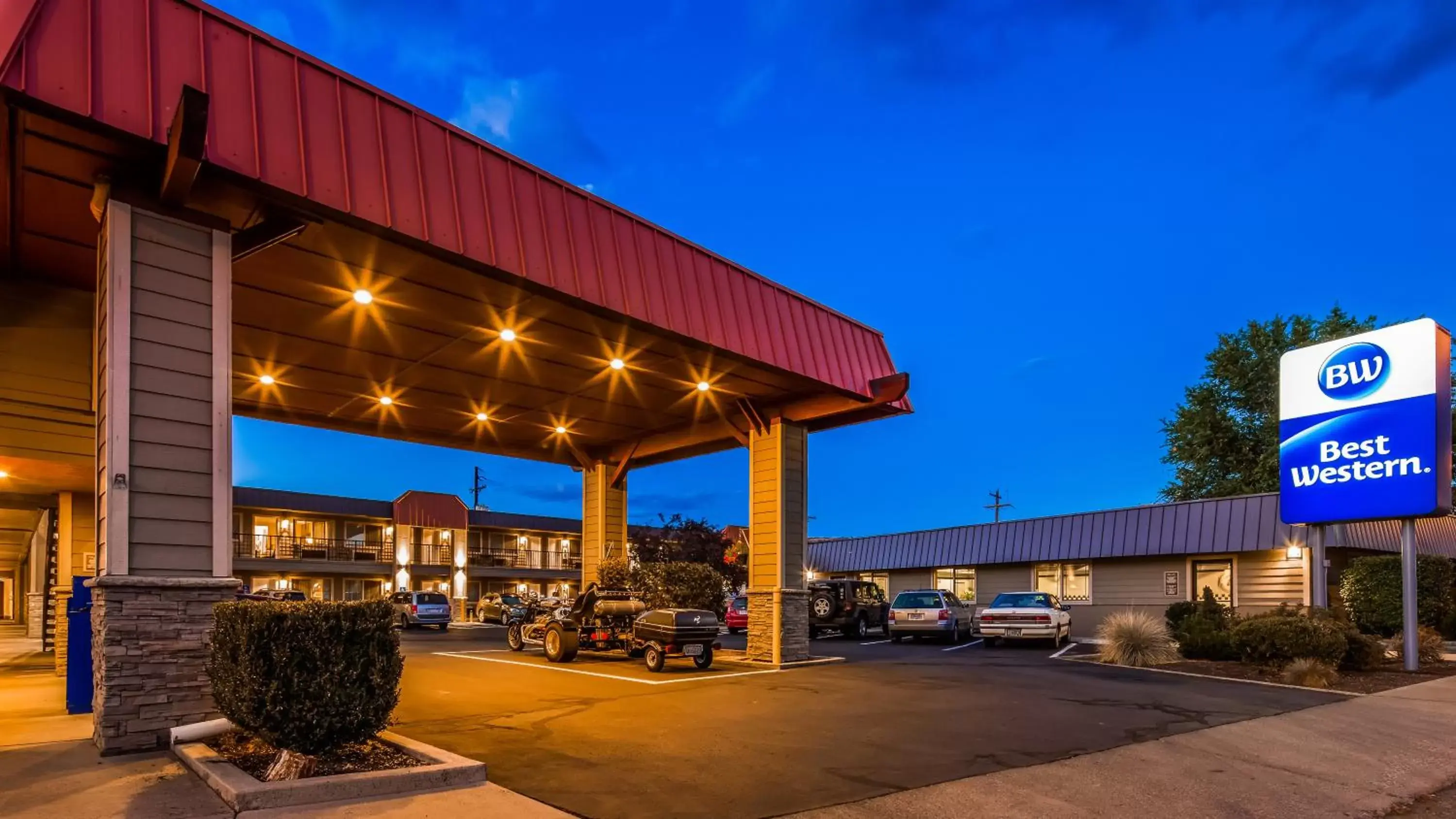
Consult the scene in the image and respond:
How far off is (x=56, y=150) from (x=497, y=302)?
15.4 ft

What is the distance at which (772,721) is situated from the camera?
31.6 feet

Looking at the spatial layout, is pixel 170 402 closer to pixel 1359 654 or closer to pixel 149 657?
pixel 149 657

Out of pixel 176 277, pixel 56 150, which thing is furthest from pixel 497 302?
pixel 56 150

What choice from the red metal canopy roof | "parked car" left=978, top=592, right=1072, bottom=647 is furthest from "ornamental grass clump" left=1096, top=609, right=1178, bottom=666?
the red metal canopy roof

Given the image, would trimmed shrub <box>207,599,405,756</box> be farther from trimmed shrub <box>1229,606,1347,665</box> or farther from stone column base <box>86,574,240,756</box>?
trimmed shrub <box>1229,606,1347,665</box>

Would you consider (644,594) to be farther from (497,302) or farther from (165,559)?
(165,559)

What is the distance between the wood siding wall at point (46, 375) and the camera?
10.5 metres

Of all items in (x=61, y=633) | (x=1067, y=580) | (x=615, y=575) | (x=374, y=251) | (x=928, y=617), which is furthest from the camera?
(x=1067, y=580)

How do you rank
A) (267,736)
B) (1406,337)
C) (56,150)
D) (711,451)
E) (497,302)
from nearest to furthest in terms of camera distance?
(267,736) < (56,150) < (497,302) < (1406,337) < (711,451)

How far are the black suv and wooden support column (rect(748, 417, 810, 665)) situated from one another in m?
9.38

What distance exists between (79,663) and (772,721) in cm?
724

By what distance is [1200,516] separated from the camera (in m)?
25.1

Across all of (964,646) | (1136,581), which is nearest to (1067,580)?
(1136,581)

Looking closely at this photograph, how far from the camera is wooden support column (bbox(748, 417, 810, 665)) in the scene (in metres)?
15.9
